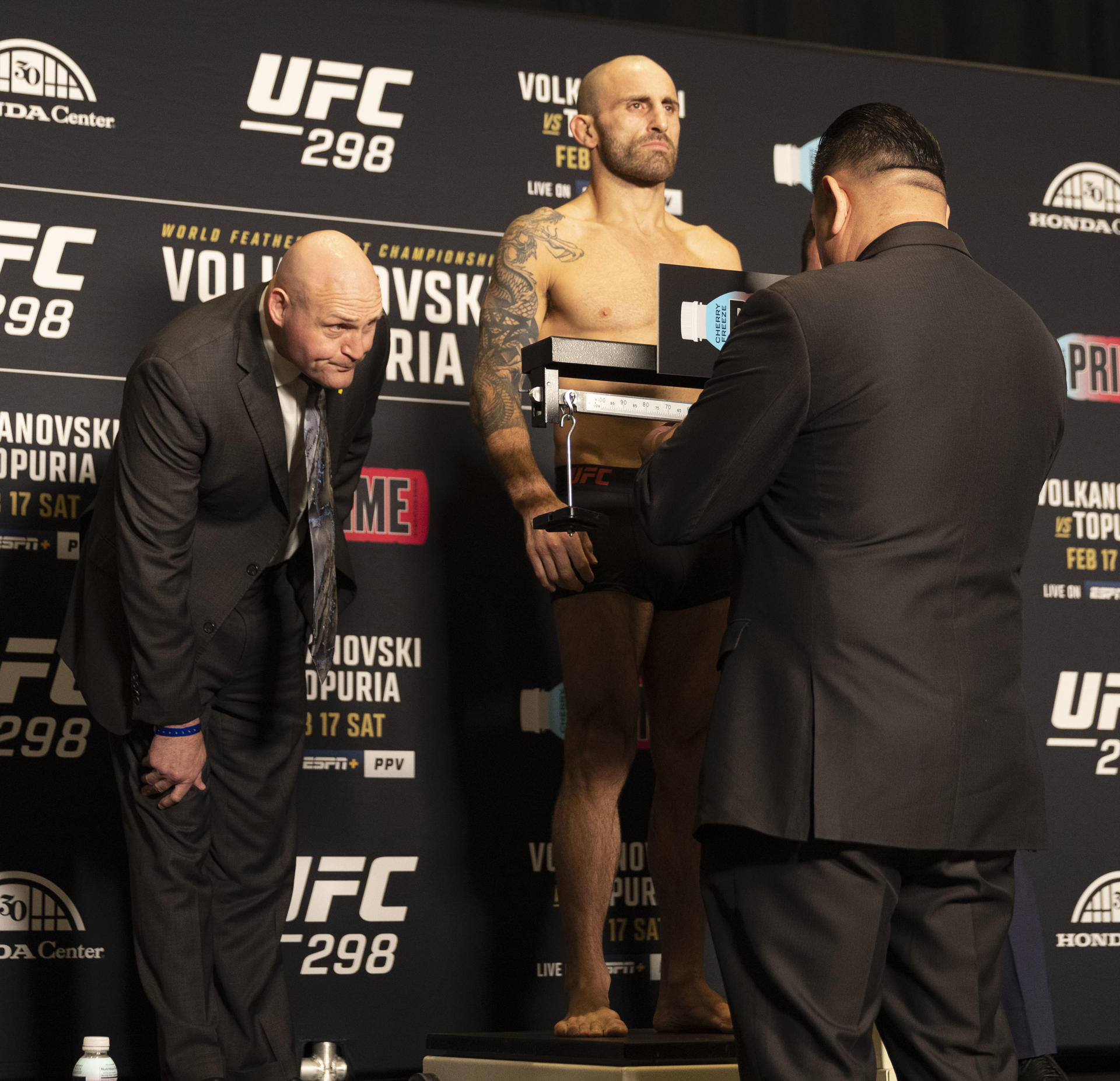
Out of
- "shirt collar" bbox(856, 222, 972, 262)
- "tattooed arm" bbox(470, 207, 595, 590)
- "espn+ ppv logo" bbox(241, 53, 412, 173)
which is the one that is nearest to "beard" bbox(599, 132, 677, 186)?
"tattooed arm" bbox(470, 207, 595, 590)

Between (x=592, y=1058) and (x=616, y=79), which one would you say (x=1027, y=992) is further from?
(x=616, y=79)

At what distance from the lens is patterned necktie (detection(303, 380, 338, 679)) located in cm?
264

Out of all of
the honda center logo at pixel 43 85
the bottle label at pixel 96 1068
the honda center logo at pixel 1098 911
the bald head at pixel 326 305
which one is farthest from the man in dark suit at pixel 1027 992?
the honda center logo at pixel 43 85

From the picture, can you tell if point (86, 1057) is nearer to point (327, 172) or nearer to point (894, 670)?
point (894, 670)

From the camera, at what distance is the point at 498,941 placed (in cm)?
364

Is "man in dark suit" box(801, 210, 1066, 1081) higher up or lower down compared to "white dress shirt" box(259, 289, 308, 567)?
lower down

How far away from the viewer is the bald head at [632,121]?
2943 mm

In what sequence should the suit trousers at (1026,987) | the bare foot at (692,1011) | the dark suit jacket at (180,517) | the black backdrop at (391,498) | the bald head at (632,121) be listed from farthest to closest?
the black backdrop at (391,498) < the bald head at (632,121) < the bare foot at (692,1011) < the suit trousers at (1026,987) < the dark suit jacket at (180,517)

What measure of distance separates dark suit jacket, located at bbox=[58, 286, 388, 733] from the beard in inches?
30.4

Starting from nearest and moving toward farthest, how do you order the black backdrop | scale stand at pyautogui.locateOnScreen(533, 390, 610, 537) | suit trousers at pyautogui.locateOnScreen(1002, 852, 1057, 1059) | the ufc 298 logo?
scale stand at pyautogui.locateOnScreen(533, 390, 610, 537), suit trousers at pyautogui.locateOnScreen(1002, 852, 1057, 1059), the black backdrop, the ufc 298 logo

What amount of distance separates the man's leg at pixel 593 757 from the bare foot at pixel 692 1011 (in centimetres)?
11

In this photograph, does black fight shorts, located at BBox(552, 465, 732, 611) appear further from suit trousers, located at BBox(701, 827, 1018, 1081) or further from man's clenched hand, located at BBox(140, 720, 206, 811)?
suit trousers, located at BBox(701, 827, 1018, 1081)

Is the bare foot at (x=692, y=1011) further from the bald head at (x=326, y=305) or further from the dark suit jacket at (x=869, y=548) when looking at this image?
the bald head at (x=326, y=305)

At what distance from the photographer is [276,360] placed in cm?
266
